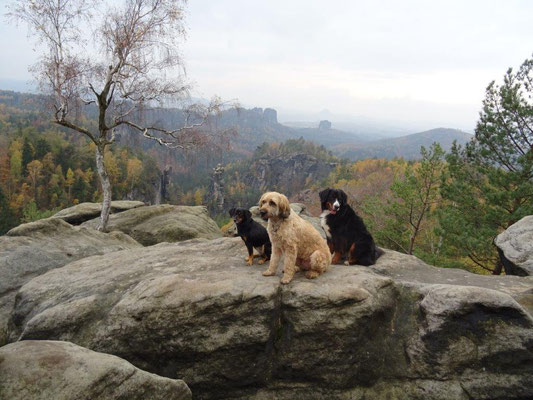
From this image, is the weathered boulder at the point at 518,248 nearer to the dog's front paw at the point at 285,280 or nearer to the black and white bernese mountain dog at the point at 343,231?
the black and white bernese mountain dog at the point at 343,231

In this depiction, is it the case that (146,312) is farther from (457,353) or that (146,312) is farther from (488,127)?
(488,127)

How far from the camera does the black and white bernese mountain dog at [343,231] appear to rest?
24.0 feet

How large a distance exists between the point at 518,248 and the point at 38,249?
14613 millimetres

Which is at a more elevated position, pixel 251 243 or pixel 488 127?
pixel 488 127

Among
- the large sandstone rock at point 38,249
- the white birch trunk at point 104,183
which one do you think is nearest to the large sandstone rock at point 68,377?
the large sandstone rock at point 38,249

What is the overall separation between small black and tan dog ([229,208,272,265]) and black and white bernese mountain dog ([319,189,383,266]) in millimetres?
1444

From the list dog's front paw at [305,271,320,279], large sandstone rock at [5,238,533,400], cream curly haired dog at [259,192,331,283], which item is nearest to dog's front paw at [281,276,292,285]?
cream curly haired dog at [259,192,331,283]

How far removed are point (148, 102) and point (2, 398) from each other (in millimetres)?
15205

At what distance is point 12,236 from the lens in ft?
35.5

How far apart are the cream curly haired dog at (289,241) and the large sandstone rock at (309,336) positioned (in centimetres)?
29

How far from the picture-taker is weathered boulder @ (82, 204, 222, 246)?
16.9 metres

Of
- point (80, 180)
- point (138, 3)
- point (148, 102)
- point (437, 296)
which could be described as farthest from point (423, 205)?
point (80, 180)

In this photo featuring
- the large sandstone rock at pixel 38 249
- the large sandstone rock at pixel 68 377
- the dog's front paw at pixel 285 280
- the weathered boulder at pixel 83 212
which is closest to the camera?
the large sandstone rock at pixel 68 377

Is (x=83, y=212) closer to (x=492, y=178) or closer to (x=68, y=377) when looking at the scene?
(x=68, y=377)
